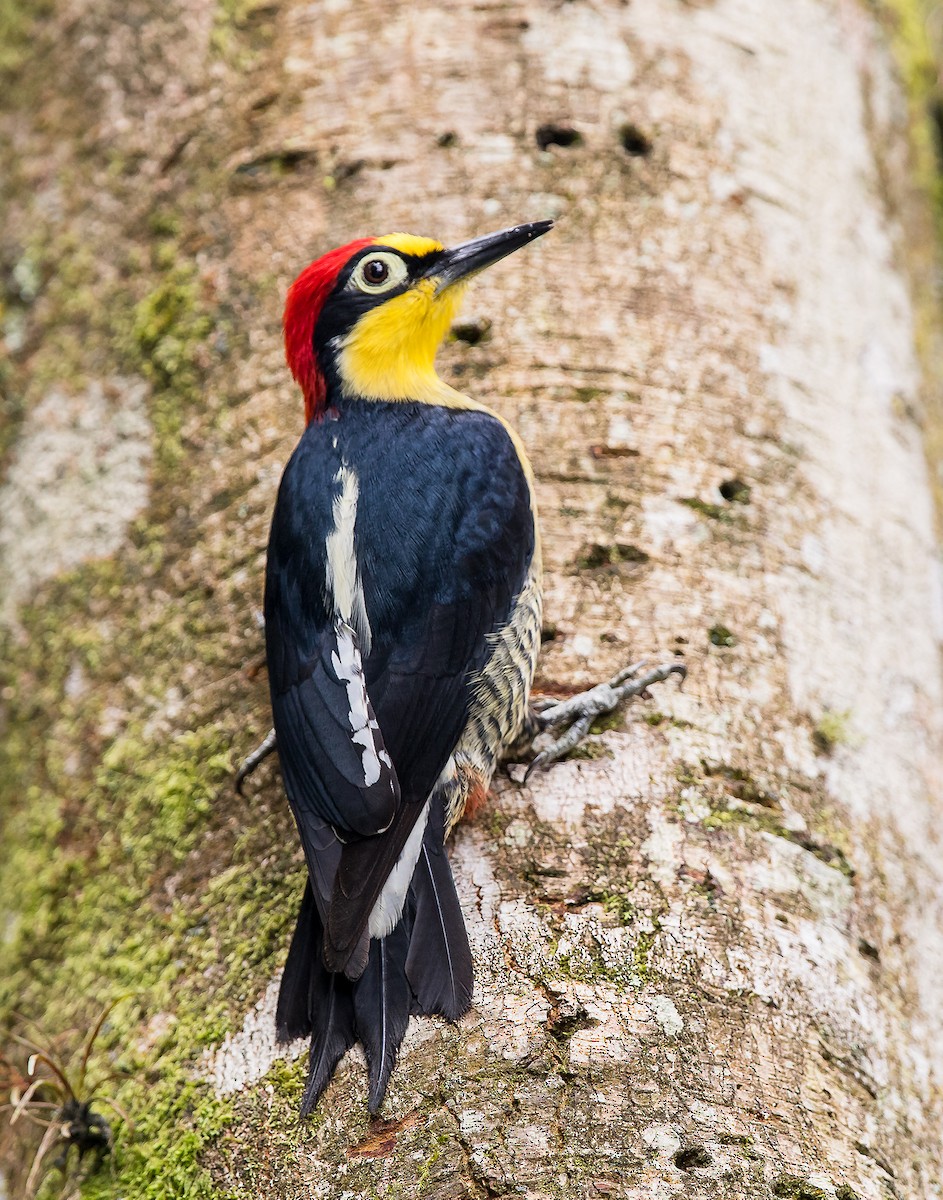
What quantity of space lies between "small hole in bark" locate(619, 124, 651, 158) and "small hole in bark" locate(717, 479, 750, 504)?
47.6 inches

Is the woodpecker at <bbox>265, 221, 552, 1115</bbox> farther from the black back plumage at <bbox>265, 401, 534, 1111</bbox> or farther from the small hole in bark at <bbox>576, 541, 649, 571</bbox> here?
the small hole in bark at <bbox>576, 541, 649, 571</bbox>

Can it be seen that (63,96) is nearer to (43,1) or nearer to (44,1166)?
(43,1)

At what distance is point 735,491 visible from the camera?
11.6ft

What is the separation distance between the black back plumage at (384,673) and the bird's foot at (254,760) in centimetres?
18

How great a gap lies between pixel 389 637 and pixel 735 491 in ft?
3.55

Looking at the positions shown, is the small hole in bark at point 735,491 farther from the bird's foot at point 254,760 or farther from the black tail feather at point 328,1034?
the black tail feather at point 328,1034

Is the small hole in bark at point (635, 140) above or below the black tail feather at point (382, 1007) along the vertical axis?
above

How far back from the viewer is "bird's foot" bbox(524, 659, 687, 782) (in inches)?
117

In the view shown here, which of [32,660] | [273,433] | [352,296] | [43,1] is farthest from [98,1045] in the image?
[43,1]

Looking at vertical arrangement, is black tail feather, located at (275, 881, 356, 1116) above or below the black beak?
below

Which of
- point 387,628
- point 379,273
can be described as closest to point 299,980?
point 387,628

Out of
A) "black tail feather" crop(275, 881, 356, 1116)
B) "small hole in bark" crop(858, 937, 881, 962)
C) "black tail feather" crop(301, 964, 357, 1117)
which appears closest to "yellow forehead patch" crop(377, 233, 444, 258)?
"black tail feather" crop(275, 881, 356, 1116)

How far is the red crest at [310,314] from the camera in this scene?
11.9 ft

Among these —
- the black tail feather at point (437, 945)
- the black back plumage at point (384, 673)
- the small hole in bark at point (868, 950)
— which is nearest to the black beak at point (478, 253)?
the black back plumage at point (384, 673)
